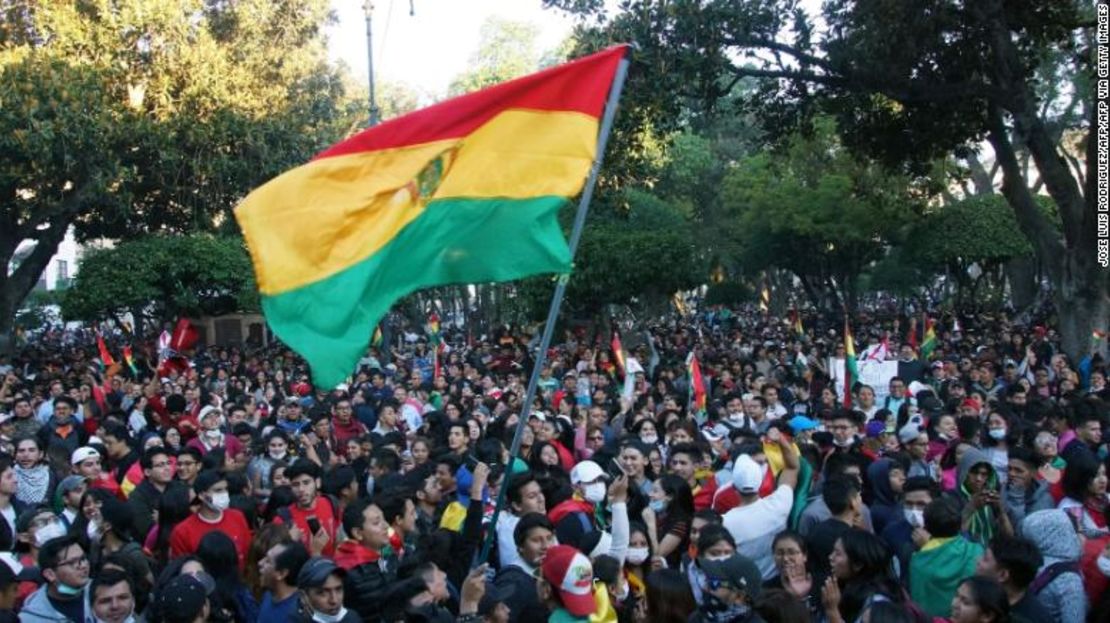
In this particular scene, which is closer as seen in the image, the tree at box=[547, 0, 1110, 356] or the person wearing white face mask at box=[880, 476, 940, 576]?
the person wearing white face mask at box=[880, 476, 940, 576]

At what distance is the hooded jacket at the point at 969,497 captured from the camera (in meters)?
5.99

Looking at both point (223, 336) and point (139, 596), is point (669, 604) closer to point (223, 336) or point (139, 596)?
point (139, 596)

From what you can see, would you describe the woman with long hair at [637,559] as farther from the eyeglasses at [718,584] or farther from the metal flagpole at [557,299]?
the metal flagpole at [557,299]

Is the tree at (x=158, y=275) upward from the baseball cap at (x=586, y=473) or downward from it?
upward

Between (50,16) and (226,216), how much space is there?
6551mm

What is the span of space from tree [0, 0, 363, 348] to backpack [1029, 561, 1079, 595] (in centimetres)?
2328

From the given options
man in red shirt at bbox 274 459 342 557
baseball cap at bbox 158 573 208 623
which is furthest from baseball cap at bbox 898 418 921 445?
baseball cap at bbox 158 573 208 623

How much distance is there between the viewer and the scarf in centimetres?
834

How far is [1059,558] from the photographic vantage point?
528 centimetres

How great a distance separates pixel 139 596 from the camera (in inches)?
219

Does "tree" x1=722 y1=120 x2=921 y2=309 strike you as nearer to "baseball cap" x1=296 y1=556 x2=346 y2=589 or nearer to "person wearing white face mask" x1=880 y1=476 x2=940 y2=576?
"person wearing white face mask" x1=880 y1=476 x2=940 y2=576

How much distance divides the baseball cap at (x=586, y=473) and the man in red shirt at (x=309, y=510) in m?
1.44

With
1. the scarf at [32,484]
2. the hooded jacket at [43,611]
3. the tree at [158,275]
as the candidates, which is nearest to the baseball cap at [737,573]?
the hooded jacket at [43,611]

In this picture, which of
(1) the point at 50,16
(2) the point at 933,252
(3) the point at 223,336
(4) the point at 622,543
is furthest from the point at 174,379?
(2) the point at 933,252
